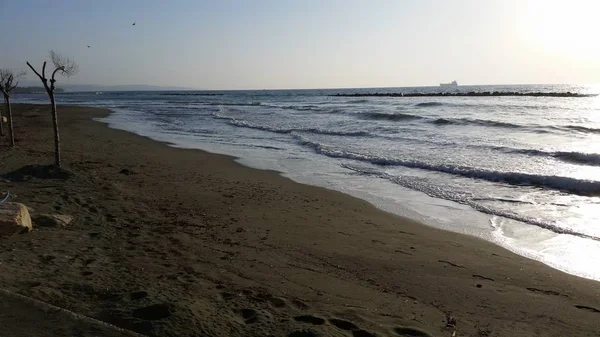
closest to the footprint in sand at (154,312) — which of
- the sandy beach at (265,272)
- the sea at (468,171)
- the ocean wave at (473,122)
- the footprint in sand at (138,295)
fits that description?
the sandy beach at (265,272)

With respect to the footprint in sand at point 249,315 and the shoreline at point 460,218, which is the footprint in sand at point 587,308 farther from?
the footprint in sand at point 249,315

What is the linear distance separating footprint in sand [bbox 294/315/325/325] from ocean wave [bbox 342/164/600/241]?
5.54 metres

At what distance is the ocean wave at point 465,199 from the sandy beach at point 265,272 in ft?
5.78

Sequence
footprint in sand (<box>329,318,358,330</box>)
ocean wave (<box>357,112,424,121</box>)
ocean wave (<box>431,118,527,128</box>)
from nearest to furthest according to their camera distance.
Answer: footprint in sand (<box>329,318,358,330</box>), ocean wave (<box>431,118,527,128</box>), ocean wave (<box>357,112,424,121</box>)

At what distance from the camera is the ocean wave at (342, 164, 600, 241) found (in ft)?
26.1

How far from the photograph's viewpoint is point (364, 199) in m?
10.1

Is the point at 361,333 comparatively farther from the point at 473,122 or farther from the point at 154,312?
the point at 473,122

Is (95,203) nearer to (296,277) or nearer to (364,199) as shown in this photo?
(296,277)

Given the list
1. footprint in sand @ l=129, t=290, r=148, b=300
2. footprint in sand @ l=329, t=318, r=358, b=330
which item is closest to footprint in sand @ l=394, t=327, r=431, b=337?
footprint in sand @ l=329, t=318, r=358, b=330

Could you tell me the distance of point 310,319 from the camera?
4.18 m

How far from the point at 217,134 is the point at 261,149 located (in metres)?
6.50

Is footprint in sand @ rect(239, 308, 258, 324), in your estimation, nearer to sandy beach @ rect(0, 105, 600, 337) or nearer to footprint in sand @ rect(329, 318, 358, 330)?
sandy beach @ rect(0, 105, 600, 337)

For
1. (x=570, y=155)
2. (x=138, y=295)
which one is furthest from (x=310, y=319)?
(x=570, y=155)

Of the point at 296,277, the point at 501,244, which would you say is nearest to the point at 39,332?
the point at 296,277
